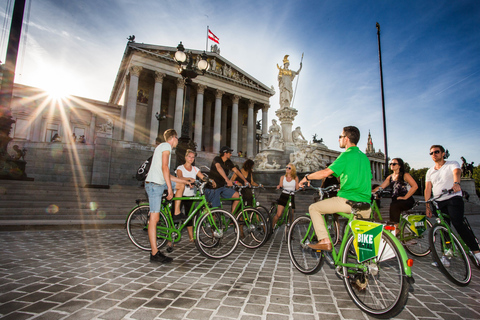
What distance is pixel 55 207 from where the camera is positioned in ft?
28.9

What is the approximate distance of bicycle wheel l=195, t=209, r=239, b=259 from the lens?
164 inches

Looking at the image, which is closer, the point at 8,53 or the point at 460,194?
the point at 460,194

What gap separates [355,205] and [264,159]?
47.1 ft

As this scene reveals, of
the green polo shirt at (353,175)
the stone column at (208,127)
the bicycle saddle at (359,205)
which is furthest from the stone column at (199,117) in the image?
the bicycle saddle at (359,205)

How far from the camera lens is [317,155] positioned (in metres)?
16.9

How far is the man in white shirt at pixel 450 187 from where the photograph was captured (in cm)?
385

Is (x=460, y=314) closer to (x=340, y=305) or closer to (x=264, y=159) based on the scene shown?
(x=340, y=305)

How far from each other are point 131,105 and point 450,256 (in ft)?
104

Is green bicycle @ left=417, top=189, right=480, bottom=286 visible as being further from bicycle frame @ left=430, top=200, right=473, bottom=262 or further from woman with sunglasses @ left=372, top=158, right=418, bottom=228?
woman with sunglasses @ left=372, top=158, right=418, bottom=228

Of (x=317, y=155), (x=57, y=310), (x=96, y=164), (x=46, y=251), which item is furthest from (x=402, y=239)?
(x=96, y=164)

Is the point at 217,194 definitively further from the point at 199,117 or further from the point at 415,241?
the point at 199,117

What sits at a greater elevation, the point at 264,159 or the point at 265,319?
the point at 264,159

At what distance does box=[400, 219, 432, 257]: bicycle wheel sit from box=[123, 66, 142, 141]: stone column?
2859 cm

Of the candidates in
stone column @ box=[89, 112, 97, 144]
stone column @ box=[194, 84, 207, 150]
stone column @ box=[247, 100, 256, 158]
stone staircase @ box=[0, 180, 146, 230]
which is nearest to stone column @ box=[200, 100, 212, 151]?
stone column @ box=[194, 84, 207, 150]
